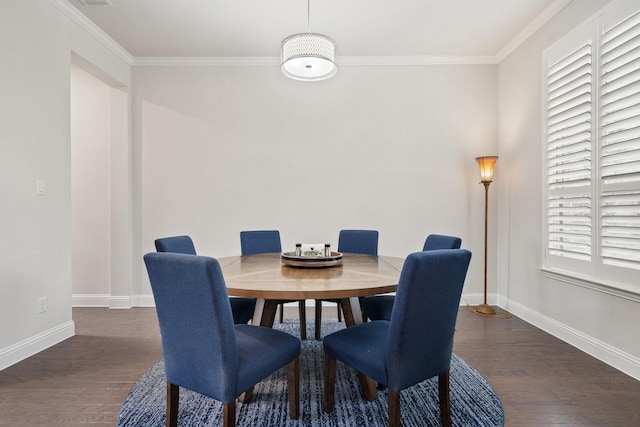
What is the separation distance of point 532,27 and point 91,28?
13.8 ft

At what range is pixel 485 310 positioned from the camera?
3.59m

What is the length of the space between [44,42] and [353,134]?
2.91 metres

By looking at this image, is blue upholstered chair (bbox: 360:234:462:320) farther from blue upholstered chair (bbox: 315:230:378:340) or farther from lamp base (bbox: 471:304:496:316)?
lamp base (bbox: 471:304:496:316)

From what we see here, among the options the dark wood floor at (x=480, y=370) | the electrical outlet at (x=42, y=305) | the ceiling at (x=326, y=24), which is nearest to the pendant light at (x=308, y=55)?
the ceiling at (x=326, y=24)

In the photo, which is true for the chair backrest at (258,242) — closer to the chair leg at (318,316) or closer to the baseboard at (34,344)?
the chair leg at (318,316)

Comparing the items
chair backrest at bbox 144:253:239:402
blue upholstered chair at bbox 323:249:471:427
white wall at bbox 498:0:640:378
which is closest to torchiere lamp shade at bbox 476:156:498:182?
white wall at bbox 498:0:640:378

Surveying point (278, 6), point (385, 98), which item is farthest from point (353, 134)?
point (278, 6)

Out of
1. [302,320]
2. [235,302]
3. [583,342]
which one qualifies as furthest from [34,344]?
[583,342]

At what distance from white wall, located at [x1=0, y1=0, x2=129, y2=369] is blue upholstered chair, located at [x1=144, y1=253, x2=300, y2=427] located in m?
1.83

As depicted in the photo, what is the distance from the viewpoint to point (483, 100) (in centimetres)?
394

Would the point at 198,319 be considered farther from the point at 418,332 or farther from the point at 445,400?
the point at 445,400

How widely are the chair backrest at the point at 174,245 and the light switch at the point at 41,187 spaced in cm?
121

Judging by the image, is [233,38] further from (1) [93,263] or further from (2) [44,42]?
(1) [93,263]

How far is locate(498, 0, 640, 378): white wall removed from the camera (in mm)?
2379
